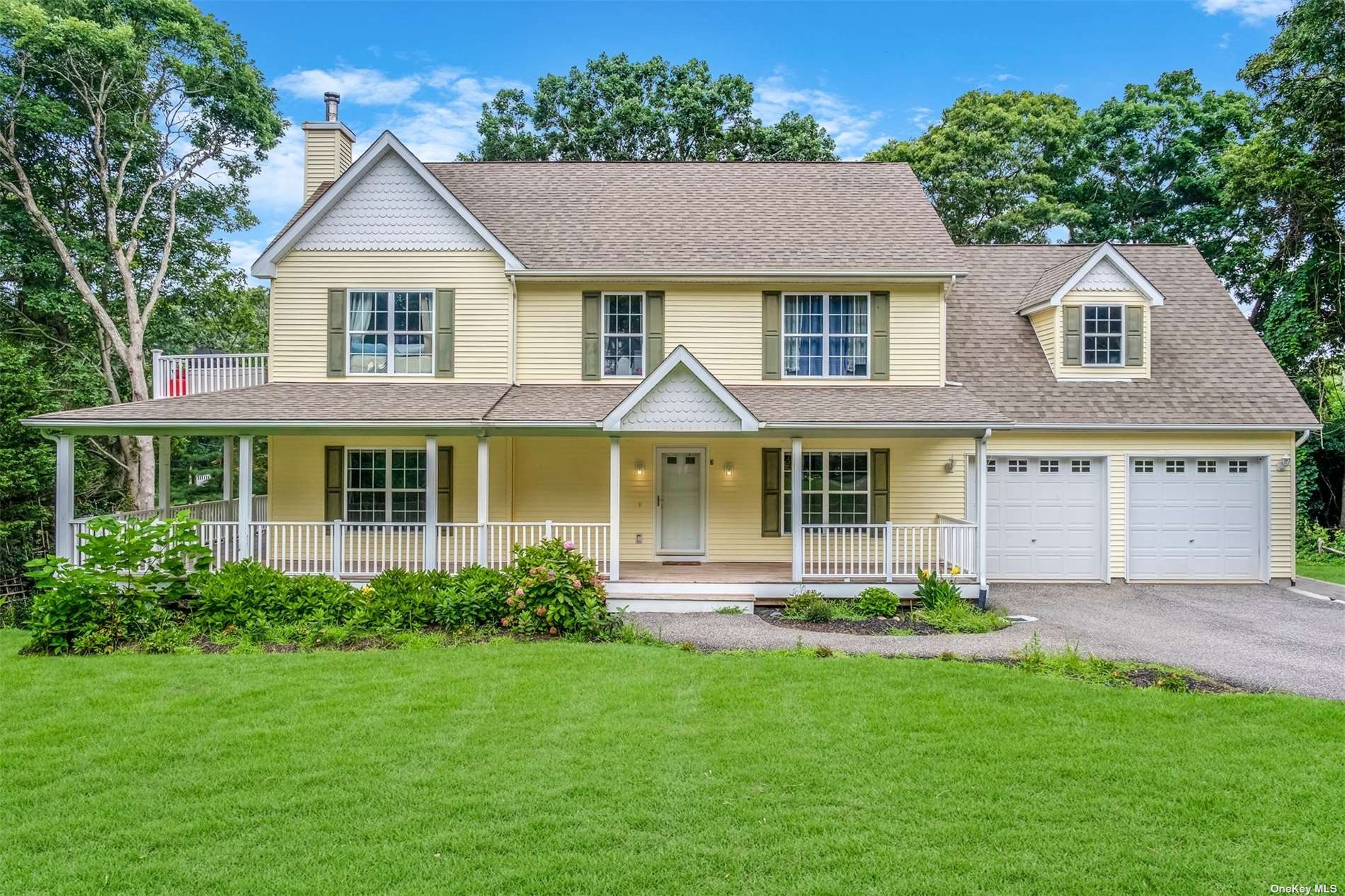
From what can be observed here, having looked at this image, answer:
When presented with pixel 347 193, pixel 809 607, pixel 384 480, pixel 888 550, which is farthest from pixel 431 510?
pixel 888 550

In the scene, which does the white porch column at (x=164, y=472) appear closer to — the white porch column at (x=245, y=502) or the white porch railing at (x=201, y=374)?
the white porch railing at (x=201, y=374)

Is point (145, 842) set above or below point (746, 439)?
below

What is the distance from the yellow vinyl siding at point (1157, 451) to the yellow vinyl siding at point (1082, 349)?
54.2 inches

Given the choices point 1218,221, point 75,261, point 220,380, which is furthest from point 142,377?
point 1218,221

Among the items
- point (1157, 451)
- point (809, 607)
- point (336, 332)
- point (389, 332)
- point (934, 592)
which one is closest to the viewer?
point (809, 607)

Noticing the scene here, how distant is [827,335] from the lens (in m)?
13.5

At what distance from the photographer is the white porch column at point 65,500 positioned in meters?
10.8

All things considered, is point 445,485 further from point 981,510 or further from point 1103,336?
point 1103,336

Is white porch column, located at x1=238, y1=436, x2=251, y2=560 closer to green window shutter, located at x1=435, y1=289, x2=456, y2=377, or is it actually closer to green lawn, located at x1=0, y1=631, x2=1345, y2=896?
green window shutter, located at x1=435, y1=289, x2=456, y2=377

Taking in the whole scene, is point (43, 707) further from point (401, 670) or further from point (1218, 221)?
point (1218, 221)

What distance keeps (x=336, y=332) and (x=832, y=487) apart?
9.21 meters

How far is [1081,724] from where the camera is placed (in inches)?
242

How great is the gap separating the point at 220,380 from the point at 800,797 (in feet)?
42.6

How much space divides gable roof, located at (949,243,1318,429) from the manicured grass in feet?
12.2
